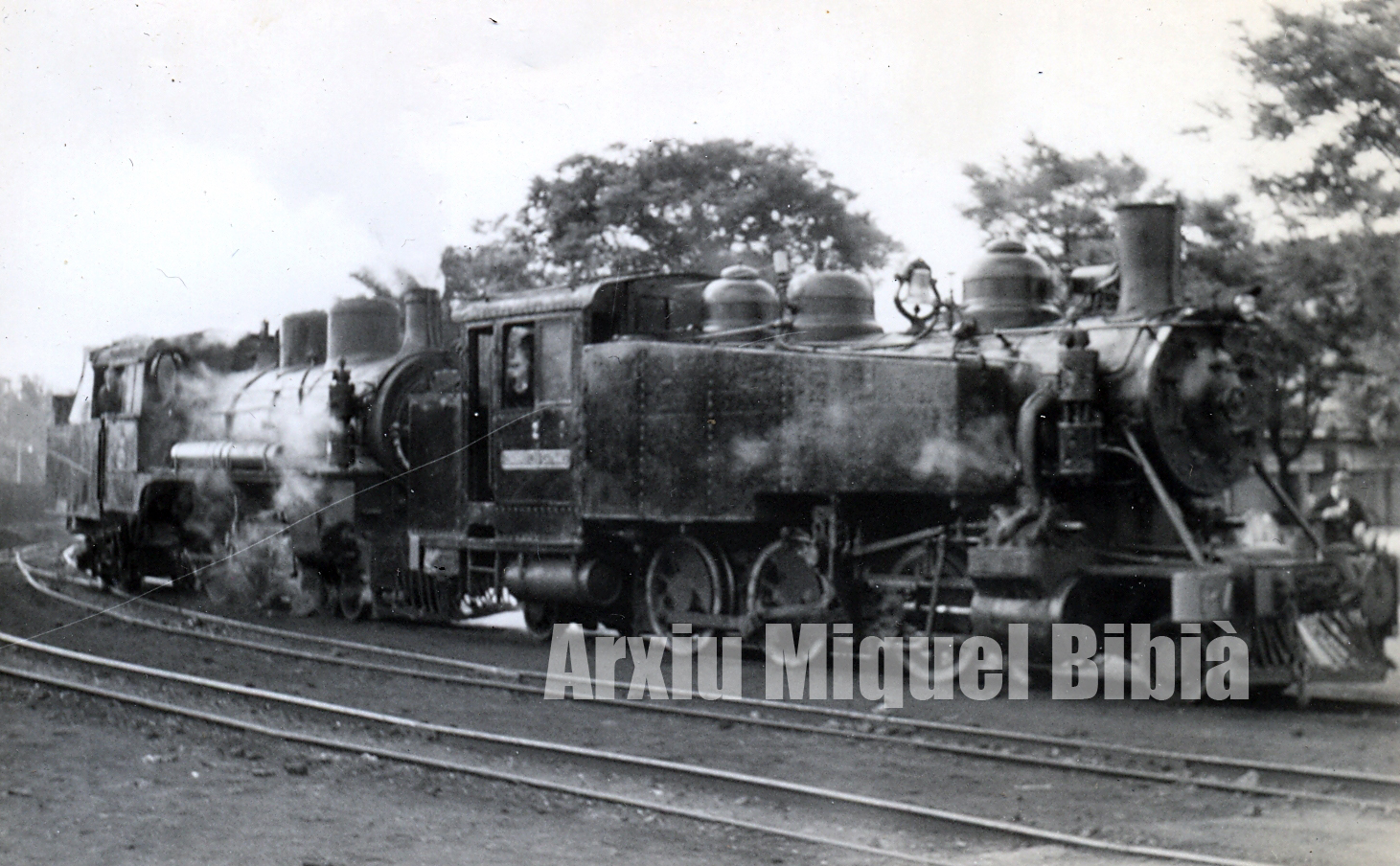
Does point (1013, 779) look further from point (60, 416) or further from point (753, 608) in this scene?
point (60, 416)

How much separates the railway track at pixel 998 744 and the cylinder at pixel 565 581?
3.22 feet

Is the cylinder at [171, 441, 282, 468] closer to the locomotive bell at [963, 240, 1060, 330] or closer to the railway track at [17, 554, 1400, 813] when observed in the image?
the railway track at [17, 554, 1400, 813]

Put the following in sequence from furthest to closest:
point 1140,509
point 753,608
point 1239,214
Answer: point 1239,214 → point 753,608 → point 1140,509

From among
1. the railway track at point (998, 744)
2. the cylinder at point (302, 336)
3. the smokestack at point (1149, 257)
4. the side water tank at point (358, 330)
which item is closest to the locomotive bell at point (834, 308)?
the smokestack at point (1149, 257)

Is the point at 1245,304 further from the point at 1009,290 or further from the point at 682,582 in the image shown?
the point at 682,582

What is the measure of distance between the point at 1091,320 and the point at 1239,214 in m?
5.10

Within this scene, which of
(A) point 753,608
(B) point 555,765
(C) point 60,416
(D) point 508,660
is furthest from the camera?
(C) point 60,416

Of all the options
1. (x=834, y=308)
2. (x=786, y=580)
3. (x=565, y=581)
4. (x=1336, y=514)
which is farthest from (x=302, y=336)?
(x=1336, y=514)

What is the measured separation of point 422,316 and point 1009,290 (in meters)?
7.06

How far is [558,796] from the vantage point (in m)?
6.42

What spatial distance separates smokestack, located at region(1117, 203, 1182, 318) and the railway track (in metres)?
3.14

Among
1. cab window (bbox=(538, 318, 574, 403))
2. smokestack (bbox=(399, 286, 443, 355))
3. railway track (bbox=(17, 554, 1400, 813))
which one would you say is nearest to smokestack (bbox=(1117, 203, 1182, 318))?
railway track (bbox=(17, 554, 1400, 813))

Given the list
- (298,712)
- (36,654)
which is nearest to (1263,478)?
(298,712)

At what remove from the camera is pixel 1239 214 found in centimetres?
1359
